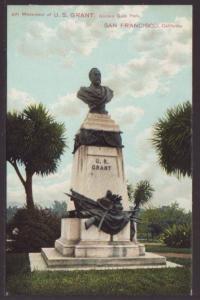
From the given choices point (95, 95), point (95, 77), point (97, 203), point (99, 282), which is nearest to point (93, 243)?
point (97, 203)

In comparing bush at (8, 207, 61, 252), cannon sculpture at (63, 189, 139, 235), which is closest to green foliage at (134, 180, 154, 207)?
bush at (8, 207, 61, 252)

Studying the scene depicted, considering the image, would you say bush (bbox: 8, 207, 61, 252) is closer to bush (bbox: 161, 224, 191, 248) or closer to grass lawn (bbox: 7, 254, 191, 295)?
bush (bbox: 161, 224, 191, 248)

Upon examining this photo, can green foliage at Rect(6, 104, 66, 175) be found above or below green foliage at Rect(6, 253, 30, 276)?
above

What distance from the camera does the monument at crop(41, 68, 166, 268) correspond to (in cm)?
1073

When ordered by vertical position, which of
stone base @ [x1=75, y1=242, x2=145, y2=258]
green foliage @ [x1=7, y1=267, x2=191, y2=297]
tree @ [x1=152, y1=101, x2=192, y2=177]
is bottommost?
green foliage @ [x1=7, y1=267, x2=191, y2=297]

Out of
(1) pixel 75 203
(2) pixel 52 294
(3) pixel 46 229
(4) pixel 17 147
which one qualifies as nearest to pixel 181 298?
(2) pixel 52 294

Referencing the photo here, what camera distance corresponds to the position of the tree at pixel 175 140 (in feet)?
44.1

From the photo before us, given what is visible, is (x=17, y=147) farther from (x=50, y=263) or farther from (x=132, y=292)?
(x=132, y=292)

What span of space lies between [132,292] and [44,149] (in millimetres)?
8898

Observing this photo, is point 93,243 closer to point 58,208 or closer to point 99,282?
point 99,282

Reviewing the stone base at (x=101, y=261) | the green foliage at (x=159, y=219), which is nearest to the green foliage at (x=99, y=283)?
the stone base at (x=101, y=261)

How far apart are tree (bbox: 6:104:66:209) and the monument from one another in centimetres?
359

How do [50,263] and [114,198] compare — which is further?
[114,198]

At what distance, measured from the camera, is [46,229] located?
15656 millimetres
